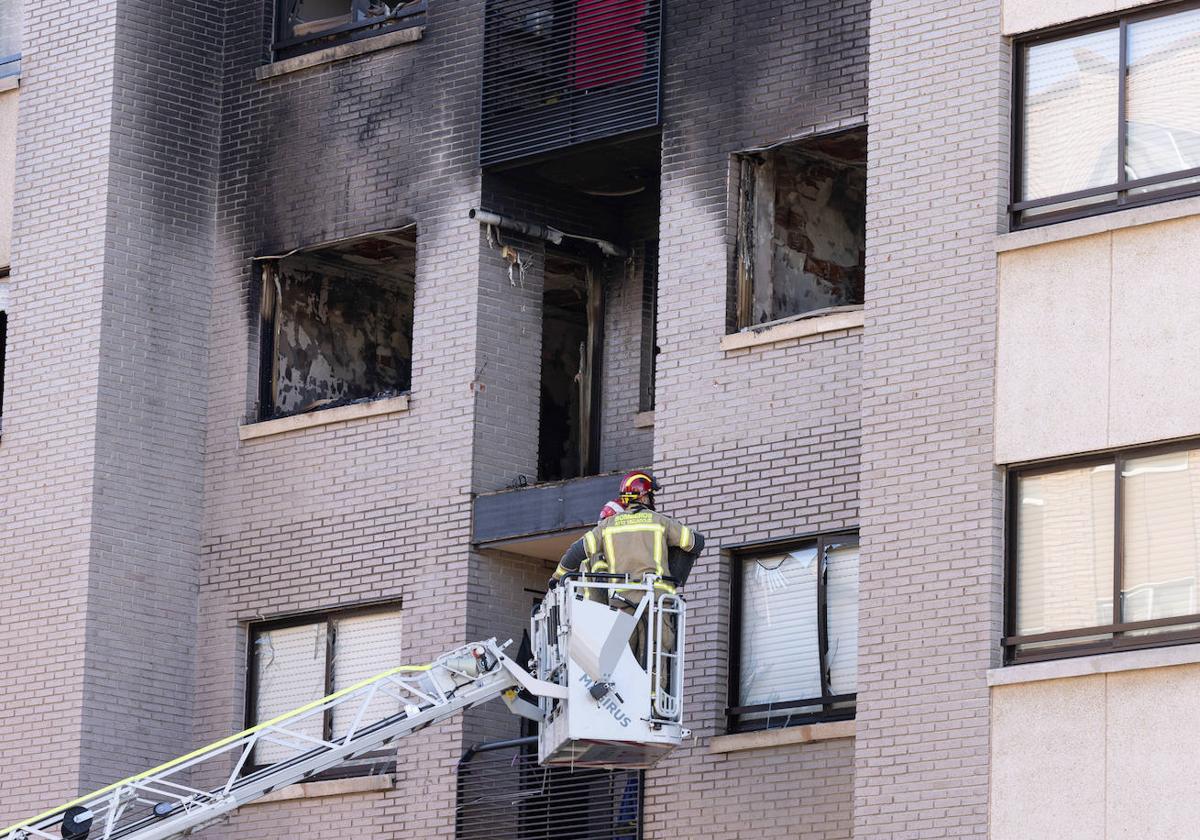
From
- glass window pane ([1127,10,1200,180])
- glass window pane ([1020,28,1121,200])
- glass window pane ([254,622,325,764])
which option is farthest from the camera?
glass window pane ([254,622,325,764])

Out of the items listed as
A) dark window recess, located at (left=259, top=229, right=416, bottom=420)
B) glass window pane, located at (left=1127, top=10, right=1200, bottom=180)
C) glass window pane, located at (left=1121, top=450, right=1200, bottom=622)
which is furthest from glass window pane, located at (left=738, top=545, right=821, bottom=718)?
dark window recess, located at (left=259, top=229, right=416, bottom=420)

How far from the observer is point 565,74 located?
23.5m

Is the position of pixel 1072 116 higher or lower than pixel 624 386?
higher

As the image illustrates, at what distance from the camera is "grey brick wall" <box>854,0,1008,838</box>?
17.7 meters

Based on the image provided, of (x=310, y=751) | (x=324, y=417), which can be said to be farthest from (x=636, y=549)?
(x=324, y=417)

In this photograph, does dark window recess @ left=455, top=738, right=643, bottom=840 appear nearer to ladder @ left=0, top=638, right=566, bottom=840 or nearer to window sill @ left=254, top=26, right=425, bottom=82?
ladder @ left=0, top=638, right=566, bottom=840

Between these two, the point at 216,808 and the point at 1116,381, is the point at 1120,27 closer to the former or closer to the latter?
the point at 1116,381

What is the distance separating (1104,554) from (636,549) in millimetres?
3449

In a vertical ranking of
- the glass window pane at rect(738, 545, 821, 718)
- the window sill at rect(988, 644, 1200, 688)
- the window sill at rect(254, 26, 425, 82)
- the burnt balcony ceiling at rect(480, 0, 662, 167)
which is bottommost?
the window sill at rect(988, 644, 1200, 688)

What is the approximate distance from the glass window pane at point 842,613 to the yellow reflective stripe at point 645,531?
2.08 m

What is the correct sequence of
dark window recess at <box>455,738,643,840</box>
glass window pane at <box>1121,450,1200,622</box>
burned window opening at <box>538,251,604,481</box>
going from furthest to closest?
burned window opening at <box>538,251,604,481</box> → dark window recess at <box>455,738,643,840</box> → glass window pane at <box>1121,450,1200,622</box>

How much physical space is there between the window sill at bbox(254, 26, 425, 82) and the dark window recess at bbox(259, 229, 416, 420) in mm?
1754

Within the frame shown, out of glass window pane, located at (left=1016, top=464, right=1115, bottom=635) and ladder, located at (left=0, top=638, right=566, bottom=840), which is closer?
glass window pane, located at (left=1016, top=464, right=1115, bottom=635)

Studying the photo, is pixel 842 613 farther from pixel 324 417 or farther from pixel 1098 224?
pixel 324 417
